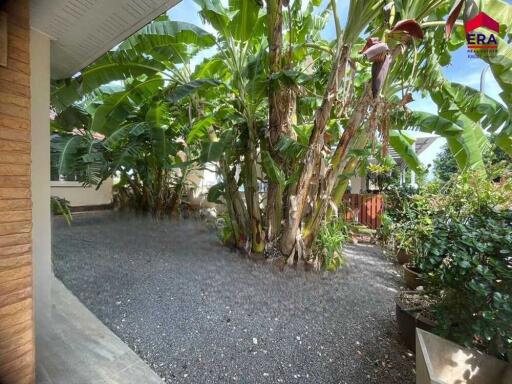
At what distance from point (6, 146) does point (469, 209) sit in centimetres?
401

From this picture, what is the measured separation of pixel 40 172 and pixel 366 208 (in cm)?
627

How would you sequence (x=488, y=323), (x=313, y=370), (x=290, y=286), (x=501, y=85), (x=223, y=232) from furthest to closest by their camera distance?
(x=223, y=232) → (x=290, y=286) → (x=501, y=85) → (x=313, y=370) → (x=488, y=323)

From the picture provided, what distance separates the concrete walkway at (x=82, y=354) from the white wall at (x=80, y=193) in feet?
19.9

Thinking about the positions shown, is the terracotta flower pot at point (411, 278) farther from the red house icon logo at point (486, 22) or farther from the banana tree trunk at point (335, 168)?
the red house icon logo at point (486, 22)

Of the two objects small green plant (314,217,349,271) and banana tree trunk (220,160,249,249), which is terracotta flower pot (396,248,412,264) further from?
banana tree trunk (220,160,249,249)

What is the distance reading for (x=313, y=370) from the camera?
159cm

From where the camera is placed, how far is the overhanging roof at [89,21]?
146 cm

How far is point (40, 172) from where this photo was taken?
5.94 ft

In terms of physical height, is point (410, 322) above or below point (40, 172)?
below

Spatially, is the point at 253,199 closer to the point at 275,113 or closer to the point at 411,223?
the point at 275,113

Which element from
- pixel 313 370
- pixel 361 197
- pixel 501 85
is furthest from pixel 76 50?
pixel 361 197

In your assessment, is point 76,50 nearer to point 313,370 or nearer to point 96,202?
point 313,370

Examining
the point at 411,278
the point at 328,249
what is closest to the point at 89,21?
the point at 328,249

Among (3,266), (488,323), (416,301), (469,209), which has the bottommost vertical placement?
(416,301)
